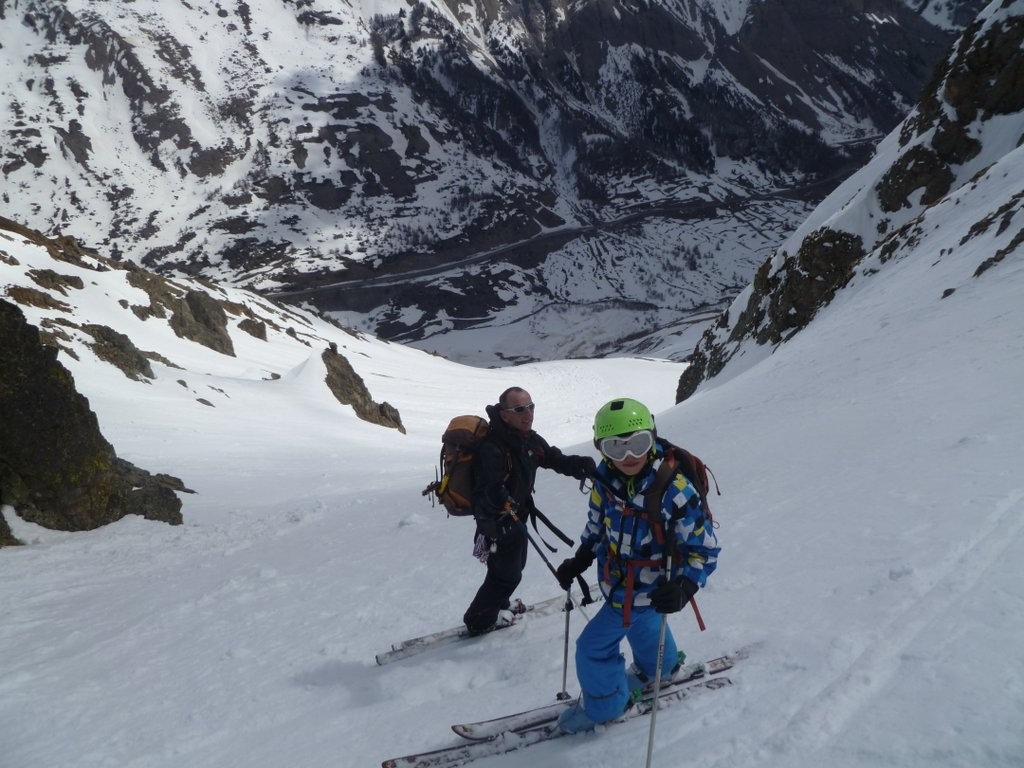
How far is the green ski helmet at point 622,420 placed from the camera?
321 centimetres

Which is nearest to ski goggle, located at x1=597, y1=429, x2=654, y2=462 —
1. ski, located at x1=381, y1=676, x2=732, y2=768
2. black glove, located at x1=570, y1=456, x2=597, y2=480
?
black glove, located at x1=570, y1=456, x2=597, y2=480

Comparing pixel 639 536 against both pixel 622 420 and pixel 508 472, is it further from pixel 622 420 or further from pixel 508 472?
pixel 508 472

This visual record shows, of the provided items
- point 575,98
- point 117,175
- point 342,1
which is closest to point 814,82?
point 575,98

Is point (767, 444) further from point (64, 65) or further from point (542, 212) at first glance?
point (64, 65)

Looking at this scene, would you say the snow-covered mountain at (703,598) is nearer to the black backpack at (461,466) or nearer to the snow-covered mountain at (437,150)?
the black backpack at (461,466)

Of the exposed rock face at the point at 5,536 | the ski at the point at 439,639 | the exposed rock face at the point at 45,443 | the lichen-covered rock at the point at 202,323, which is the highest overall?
the lichen-covered rock at the point at 202,323

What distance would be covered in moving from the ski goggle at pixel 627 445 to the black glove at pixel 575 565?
0.71 metres

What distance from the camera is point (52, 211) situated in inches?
4161

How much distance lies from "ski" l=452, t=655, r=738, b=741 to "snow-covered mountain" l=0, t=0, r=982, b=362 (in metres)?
73.2

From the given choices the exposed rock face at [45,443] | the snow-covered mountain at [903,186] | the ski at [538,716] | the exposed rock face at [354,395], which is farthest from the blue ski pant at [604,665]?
the exposed rock face at [354,395]

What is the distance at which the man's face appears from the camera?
13.9ft

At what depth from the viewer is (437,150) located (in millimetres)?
138375

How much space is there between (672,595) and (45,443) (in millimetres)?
9101

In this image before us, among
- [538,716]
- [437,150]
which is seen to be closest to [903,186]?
[538,716]
